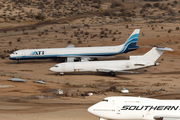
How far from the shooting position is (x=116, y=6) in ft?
523

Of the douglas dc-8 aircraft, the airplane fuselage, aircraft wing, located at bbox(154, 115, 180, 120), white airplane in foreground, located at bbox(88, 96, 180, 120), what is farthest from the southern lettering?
the airplane fuselage

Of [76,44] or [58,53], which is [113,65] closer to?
[58,53]

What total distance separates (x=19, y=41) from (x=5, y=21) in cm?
3209

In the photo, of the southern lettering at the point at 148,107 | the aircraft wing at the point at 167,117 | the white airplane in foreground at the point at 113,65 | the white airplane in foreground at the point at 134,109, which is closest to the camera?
the aircraft wing at the point at 167,117

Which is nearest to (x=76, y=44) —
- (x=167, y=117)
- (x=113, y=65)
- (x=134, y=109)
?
(x=113, y=65)

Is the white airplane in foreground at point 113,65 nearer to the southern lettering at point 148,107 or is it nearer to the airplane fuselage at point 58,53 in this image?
the airplane fuselage at point 58,53

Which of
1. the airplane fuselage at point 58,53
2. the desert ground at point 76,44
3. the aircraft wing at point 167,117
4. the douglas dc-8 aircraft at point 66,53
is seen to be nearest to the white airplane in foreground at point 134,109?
the aircraft wing at point 167,117

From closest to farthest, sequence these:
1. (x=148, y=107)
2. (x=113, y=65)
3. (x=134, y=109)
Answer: (x=134, y=109) < (x=148, y=107) < (x=113, y=65)

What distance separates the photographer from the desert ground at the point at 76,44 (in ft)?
131

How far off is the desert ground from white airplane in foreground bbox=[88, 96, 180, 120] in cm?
851

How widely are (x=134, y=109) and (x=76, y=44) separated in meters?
62.7

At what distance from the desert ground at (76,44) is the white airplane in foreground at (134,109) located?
335 inches

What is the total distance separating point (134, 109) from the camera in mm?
25250

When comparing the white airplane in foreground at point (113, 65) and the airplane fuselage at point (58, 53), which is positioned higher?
the airplane fuselage at point (58, 53)
